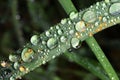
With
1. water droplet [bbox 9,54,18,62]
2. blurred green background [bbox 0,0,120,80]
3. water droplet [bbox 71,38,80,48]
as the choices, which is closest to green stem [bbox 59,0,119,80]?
water droplet [bbox 71,38,80,48]

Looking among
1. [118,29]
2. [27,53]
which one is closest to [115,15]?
[27,53]

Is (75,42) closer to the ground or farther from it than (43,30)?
closer to the ground

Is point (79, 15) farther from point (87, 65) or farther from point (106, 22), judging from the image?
point (87, 65)

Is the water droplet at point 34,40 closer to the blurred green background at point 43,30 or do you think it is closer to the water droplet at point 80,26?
the water droplet at point 80,26

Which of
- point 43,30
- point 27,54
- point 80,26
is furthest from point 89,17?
point 43,30

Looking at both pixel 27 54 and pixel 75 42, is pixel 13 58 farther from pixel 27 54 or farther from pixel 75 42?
pixel 75 42

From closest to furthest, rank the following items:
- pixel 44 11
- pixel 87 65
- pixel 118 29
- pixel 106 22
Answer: pixel 106 22 < pixel 87 65 < pixel 118 29 < pixel 44 11
